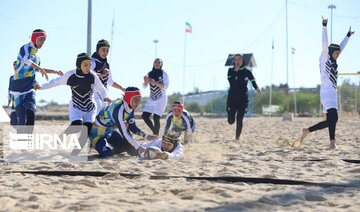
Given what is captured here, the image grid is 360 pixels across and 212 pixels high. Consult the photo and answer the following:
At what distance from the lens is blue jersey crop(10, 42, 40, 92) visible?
8.31 meters

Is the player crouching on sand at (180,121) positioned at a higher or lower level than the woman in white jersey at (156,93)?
lower

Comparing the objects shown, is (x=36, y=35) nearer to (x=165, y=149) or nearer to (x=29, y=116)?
(x=29, y=116)

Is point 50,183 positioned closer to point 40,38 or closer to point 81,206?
point 81,206

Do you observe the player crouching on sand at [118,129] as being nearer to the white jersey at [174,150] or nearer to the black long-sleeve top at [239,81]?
the white jersey at [174,150]

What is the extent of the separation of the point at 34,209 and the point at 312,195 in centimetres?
217

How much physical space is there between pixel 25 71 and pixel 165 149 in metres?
2.65

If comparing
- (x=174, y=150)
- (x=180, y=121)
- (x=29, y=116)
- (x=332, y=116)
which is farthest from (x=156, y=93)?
(x=174, y=150)

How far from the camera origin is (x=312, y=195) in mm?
4391

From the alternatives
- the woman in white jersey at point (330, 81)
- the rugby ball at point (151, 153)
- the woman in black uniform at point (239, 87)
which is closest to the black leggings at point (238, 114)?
the woman in black uniform at point (239, 87)

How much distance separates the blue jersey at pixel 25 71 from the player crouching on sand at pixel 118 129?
1.44 metres

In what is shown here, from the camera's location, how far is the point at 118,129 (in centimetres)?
766

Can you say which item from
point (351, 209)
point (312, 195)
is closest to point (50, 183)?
point (312, 195)

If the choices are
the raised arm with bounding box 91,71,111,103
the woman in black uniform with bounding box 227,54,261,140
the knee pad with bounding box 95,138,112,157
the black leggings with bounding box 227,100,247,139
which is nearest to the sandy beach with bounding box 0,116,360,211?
the knee pad with bounding box 95,138,112,157

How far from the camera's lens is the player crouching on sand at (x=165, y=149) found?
6.99 meters
